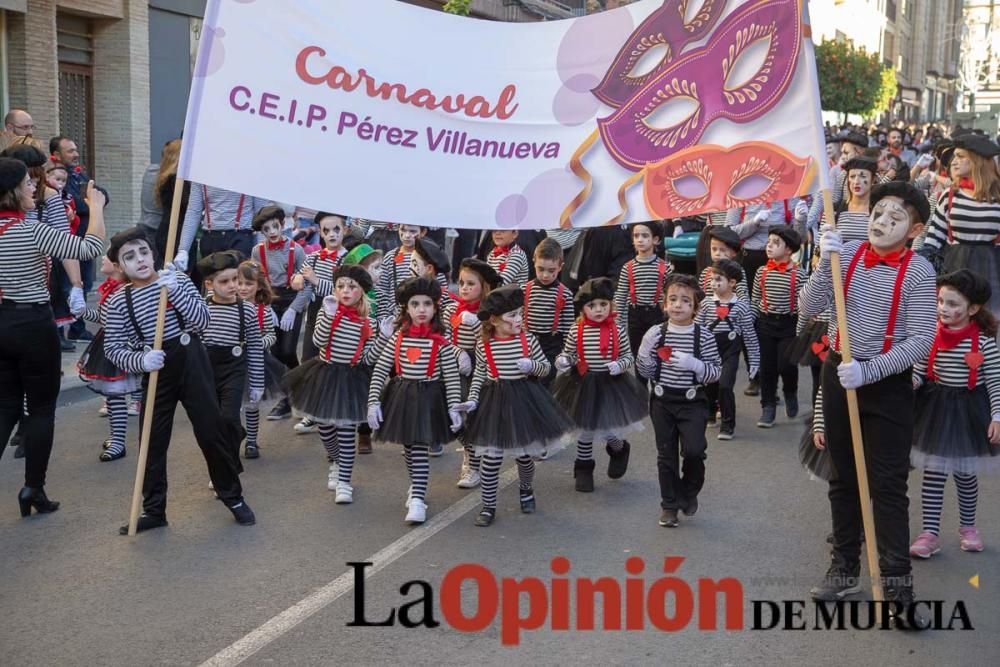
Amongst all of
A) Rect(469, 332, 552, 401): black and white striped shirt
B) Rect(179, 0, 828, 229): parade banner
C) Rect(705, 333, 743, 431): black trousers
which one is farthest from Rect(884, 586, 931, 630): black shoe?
Rect(705, 333, 743, 431): black trousers

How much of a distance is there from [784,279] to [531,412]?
12.0 feet

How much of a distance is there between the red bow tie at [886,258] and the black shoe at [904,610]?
1.50m

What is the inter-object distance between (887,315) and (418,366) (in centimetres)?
288

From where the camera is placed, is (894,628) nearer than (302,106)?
Yes

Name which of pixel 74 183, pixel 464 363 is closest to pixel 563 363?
pixel 464 363

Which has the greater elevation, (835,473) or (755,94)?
(755,94)

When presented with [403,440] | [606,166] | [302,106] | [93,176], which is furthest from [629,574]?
[93,176]

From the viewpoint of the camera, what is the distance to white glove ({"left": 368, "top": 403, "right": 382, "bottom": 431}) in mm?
7234

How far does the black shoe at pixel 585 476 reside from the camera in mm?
7957

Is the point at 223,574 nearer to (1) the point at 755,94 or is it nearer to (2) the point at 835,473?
(2) the point at 835,473

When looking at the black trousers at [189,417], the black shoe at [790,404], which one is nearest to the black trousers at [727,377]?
the black shoe at [790,404]

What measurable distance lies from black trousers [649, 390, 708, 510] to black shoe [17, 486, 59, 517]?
3649mm

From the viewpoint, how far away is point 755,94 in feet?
20.1

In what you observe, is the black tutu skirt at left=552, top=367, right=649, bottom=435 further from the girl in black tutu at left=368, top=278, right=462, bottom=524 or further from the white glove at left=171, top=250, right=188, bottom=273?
the white glove at left=171, top=250, right=188, bottom=273
